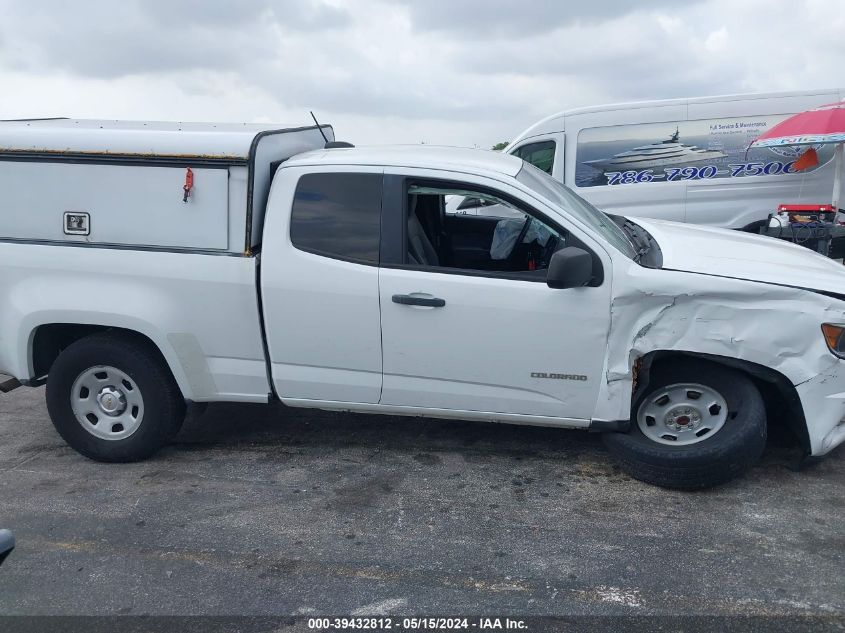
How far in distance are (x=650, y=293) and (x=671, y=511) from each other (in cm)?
114

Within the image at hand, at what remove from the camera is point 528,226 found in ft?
16.4

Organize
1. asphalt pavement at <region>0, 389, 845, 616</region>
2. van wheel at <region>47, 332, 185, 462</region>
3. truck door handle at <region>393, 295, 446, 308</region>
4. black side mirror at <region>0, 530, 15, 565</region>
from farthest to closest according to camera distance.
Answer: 1. van wheel at <region>47, 332, 185, 462</region>
2. truck door handle at <region>393, 295, 446, 308</region>
3. asphalt pavement at <region>0, 389, 845, 616</region>
4. black side mirror at <region>0, 530, 15, 565</region>

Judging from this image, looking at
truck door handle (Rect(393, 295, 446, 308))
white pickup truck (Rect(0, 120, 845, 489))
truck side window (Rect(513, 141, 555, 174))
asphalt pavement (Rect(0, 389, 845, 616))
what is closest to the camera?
asphalt pavement (Rect(0, 389, 845, 616))

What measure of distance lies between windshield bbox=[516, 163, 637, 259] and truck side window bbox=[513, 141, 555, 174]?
5219mm

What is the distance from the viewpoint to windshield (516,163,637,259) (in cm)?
440

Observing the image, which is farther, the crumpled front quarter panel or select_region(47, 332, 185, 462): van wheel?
select_region(47, 332, 185, 462): van wheel

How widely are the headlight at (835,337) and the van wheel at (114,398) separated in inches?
142

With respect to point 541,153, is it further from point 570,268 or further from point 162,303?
point 162,303

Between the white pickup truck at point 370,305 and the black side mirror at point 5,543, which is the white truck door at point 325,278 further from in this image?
the black side mirror at point 5,543

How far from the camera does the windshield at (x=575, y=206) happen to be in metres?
4.40

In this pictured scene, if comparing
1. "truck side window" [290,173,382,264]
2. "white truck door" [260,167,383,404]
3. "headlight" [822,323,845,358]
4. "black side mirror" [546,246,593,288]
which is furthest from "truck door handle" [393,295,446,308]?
"headlight" [822,323,845,358]

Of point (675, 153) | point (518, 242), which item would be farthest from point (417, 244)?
point (675, 153)

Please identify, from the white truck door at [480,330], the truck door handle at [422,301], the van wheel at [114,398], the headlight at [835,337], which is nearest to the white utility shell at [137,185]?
the van wheel at [114,398]

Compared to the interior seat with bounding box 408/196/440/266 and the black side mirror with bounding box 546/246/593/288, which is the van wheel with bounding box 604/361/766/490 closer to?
the black side mirror with bounding box 546/246/593/288
